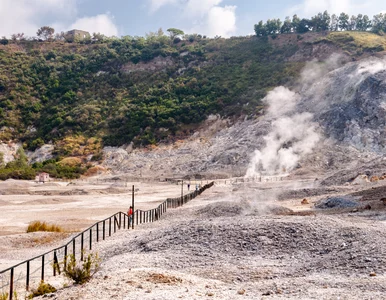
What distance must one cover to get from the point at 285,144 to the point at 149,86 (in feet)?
167

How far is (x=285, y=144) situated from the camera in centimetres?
7425

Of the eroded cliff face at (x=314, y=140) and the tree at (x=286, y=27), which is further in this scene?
the tree at (x=286, y=27)

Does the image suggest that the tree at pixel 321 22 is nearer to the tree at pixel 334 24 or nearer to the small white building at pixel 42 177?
the tree at pixel 334 24

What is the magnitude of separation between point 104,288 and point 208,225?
6.99 m

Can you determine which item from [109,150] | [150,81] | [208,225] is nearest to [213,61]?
[150,81]

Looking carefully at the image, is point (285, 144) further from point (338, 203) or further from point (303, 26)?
point (303, 26)

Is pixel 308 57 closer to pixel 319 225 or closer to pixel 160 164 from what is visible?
pixel 160 164

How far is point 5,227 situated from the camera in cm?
2734

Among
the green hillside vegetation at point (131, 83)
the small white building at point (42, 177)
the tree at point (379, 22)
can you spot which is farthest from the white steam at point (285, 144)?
the tree at point (379, 22)

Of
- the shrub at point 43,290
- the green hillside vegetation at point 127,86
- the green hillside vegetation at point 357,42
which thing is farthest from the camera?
the green hillside vegetation at point 357,42

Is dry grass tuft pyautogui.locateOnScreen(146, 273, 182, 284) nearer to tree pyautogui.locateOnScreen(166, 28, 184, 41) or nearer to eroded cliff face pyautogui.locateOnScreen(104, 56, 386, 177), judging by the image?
eroded cliff face pyautogui.locateOnScreen(104, 56, 386, 177)

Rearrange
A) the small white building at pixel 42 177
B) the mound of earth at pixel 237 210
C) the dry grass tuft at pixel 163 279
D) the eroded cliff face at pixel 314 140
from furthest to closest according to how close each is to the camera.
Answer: the eroded cliff face at pixel 314 140
the small white building at pixel 42 177
the mound of earth at pixel 237 210
the dry grass tuft at pixel 163 279

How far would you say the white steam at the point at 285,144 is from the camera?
70.8 m

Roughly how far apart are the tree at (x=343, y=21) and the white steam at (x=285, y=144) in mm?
72541
